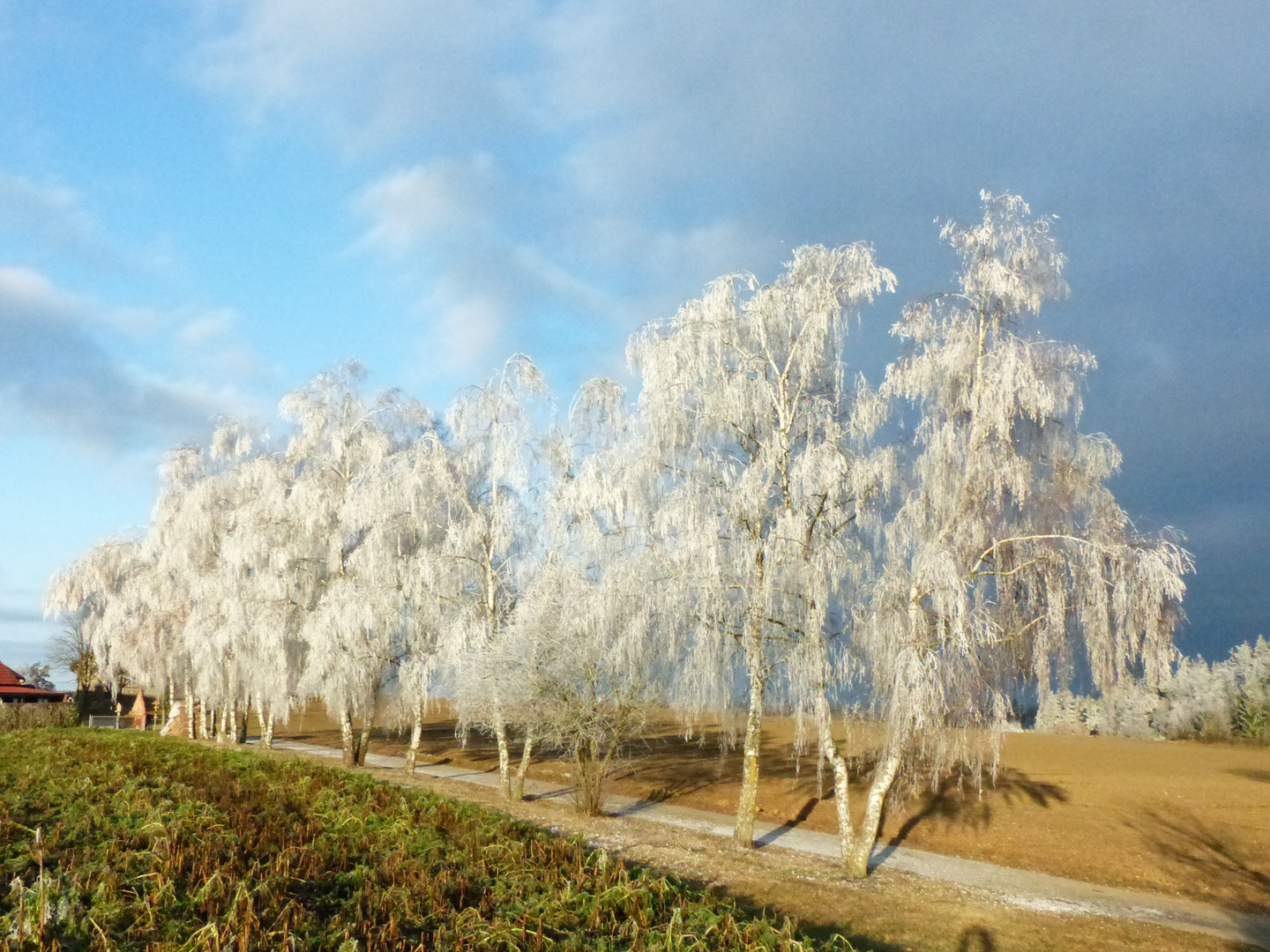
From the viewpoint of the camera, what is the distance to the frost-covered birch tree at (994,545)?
10.8m

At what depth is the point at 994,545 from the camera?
37.8 ft

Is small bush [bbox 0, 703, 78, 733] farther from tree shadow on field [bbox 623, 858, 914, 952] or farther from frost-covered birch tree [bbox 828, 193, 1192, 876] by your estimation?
frost-covered birch tree [bbox 828, 193, 1192, 876]

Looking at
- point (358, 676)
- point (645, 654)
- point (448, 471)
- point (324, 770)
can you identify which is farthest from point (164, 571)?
point (645, 654)

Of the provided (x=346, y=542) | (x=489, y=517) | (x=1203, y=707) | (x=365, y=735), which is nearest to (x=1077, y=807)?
(x=489, y=517)

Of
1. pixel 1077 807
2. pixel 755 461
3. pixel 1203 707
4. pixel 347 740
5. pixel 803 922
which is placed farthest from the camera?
pixel 1203 707

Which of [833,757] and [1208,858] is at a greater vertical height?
[833,757]

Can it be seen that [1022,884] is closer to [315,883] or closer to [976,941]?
[976,941]

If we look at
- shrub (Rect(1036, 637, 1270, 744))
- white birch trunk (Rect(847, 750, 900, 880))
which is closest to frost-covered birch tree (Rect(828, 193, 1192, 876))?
white birch trunk (Rect(847, 750, 900, 880))

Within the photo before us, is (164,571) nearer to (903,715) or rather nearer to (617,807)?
(617,807)

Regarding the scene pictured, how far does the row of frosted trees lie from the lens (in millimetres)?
11406

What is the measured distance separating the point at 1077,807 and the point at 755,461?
11.4 meters

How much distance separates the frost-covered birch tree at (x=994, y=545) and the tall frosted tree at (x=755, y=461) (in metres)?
0.96

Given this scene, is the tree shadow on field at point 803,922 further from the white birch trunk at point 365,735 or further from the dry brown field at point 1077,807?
the white birch trunk at point 365,735

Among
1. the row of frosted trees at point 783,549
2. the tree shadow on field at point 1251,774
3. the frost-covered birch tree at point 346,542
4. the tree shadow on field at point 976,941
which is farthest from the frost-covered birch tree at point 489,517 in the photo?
the tree shadow on field at point 1251,774
